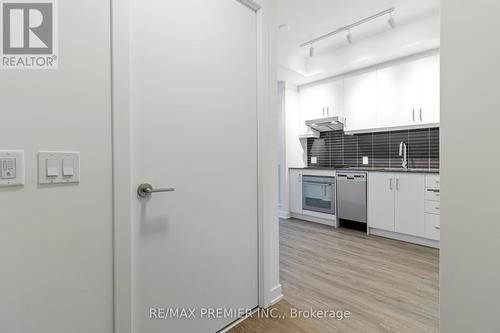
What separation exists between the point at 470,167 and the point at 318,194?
142 inches

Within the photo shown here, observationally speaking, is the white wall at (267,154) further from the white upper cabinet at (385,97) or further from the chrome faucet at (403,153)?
the chrome faucet at (403,153)

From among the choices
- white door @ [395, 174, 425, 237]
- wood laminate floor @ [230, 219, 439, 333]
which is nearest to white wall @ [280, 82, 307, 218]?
wood laminate floor @ [230, 219, 439, 333]

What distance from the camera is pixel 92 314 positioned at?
3.43 feet

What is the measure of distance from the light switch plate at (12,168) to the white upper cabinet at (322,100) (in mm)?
4215

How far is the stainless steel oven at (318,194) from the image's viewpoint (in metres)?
4.07

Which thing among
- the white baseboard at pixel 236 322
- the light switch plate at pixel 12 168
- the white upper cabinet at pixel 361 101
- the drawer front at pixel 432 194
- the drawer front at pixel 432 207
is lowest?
the white baseboard at pixel 236 322

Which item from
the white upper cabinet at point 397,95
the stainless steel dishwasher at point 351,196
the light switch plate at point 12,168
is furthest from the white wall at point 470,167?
the white upper cabinet at point 397,95

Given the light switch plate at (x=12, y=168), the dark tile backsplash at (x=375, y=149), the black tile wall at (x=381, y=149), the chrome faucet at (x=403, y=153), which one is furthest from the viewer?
the black tile wall at (x=381, y=149)

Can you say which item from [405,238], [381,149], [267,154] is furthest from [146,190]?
[381,149]

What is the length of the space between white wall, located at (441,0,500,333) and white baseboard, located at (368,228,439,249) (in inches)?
112

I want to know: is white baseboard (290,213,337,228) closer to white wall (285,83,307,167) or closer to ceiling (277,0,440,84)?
white wall (285,83,307,167)

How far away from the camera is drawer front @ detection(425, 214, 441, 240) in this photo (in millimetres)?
2981

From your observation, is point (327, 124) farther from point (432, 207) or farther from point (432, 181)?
point (432, 207)

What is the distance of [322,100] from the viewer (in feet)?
14.8
